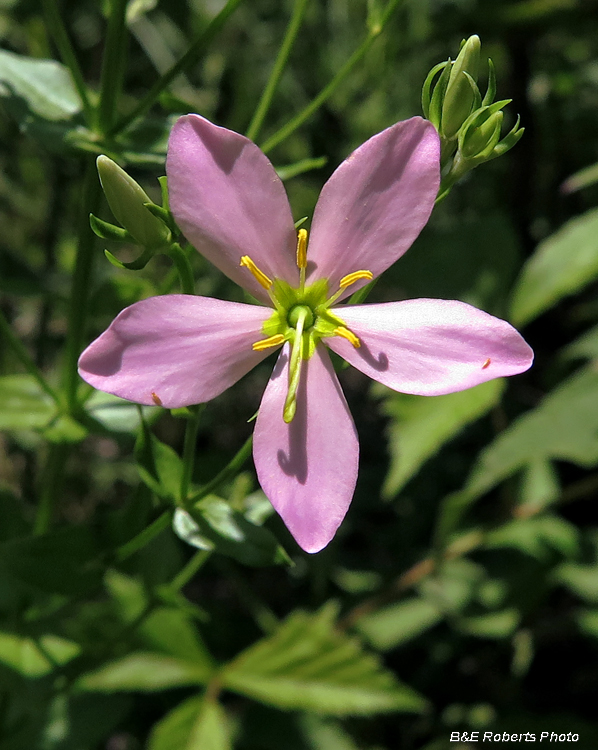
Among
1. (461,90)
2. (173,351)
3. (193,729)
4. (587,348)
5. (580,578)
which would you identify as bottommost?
(193,729)

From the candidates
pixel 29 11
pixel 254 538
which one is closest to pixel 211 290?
pixel 29 11

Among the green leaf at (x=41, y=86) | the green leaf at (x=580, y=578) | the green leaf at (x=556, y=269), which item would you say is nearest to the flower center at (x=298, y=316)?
the green leaf at (x=41, y=86)

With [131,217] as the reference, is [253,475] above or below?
above

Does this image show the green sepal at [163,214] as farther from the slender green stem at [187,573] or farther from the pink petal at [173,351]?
the slender green stem at [187,573]

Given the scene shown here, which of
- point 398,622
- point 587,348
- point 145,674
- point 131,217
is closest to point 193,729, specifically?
point 145,674

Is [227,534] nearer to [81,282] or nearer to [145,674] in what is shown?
[81,282]
